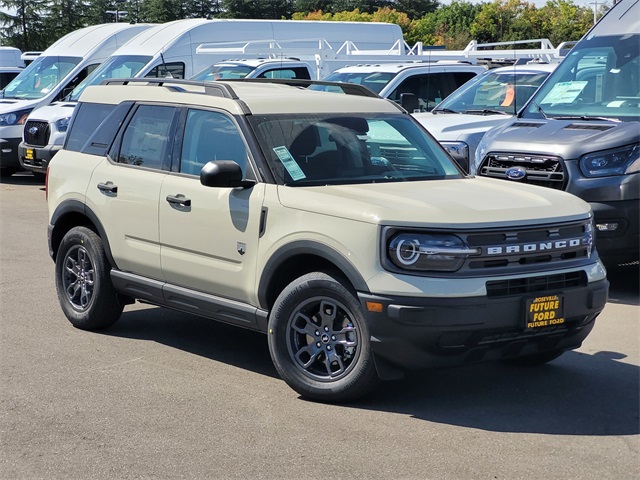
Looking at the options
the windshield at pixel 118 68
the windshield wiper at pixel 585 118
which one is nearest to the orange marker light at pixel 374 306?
the windshield wiper at pixel 585 118

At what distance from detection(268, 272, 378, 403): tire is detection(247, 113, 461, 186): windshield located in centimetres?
79

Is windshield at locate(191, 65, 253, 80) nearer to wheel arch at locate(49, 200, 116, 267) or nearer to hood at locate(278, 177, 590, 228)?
wheel arch at locate(49, 200, 116, 267)

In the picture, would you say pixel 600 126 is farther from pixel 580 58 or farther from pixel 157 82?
pixel 157 82

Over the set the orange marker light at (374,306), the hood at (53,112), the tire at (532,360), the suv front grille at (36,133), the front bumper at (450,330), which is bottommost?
the suv front grille at (36,133)

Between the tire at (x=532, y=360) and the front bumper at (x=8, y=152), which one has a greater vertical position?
the tire at (x=532, y=360)

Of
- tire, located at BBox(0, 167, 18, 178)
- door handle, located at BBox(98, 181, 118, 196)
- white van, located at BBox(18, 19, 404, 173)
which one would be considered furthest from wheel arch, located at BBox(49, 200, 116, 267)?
tire, located at BBox(0, 167, 18, 178)

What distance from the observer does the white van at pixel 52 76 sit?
18.6 metres

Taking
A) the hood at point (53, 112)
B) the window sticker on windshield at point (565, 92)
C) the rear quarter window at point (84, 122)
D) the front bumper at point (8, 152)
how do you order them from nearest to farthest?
1. the rear quarter window at point (84, 122)
2. the window sticker on windshield at point (565, 92)
3. the hood at point (53, 112)
4. the front bumper at point (8, 152)

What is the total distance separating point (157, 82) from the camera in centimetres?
754

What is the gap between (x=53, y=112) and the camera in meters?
17.5

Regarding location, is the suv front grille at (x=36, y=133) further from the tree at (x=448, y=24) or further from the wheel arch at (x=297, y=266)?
the tree at (x=448, y=24)

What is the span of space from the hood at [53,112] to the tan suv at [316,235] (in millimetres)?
9734

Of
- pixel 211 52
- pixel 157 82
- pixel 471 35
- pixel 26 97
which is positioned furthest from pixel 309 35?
pixel 471 35

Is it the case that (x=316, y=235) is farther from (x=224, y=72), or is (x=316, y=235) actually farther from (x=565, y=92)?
(x=224, y=72)
